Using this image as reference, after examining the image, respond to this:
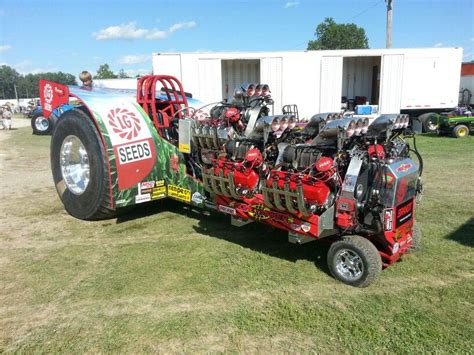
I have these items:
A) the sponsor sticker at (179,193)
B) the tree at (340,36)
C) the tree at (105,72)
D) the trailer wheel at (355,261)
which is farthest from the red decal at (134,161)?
the tree at (105,72)

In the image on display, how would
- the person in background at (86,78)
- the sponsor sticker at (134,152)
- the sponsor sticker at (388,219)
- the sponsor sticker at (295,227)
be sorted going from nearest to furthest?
the sponsor sticker at (388,219) → the sponsor sticker at (295,227) → the sponsor sticker at (134,152) → the person in background at (86,78)

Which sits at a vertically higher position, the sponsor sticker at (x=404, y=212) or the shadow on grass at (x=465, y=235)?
the sponsor sticker at (x=404, y=212)

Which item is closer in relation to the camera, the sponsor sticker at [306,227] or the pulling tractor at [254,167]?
the pulling tractor at [254,167]

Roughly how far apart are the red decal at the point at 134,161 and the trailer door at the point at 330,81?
1001 centimetres

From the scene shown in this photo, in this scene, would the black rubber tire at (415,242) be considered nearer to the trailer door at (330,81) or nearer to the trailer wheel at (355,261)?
the trailer wheel at (355,261)

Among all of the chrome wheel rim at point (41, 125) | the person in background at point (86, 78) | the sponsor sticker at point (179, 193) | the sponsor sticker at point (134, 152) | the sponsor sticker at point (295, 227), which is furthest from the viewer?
the chrome wheel rim at point (41, 125)

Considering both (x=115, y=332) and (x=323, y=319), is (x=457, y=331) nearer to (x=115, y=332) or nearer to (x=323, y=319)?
(x=323, y=319)

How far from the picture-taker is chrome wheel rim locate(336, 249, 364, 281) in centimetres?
358

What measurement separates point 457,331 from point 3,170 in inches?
368

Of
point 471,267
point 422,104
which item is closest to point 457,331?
point 471,267

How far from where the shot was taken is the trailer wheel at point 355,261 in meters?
3.49

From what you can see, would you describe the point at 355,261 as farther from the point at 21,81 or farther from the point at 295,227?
the point at 21,81

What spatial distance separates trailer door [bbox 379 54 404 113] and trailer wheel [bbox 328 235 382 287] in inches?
468

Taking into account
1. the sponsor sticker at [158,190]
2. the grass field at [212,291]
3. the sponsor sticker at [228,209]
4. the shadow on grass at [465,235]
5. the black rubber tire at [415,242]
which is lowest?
the grass field at [212,291]
